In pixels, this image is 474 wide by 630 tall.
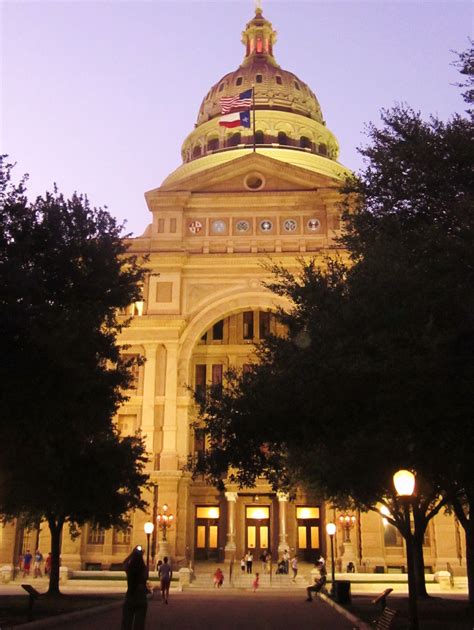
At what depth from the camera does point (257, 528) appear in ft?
167

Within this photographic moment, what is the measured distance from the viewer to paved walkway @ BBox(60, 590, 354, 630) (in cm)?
1855

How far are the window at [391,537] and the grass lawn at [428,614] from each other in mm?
20310

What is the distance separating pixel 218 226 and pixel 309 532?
22989 millimetres

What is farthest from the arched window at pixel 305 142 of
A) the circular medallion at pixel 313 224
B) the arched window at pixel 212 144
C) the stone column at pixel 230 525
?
the stone column at pixel 230 525

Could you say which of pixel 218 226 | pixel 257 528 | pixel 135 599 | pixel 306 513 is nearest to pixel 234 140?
pixel 218 226

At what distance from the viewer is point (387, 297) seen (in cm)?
1639

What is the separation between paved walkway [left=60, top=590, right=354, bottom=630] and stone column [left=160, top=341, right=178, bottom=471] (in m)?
19.8

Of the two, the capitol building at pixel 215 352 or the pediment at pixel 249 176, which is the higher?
the pediment at pixel 249 176

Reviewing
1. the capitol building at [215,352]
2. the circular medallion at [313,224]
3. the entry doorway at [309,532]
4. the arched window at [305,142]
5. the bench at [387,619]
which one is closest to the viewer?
the bench at [387,619]

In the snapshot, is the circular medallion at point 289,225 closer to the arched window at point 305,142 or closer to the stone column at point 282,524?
the stone column at point 282,524

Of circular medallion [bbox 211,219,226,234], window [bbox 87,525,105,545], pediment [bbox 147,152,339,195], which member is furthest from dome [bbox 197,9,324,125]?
window [bbox 87,525,105,545]

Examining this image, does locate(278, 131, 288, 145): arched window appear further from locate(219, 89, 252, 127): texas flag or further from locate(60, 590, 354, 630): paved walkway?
locate(60, 590, 354, 630): paved walkway

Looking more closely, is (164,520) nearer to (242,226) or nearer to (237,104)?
(242,226)

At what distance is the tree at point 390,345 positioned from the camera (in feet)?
50.6
